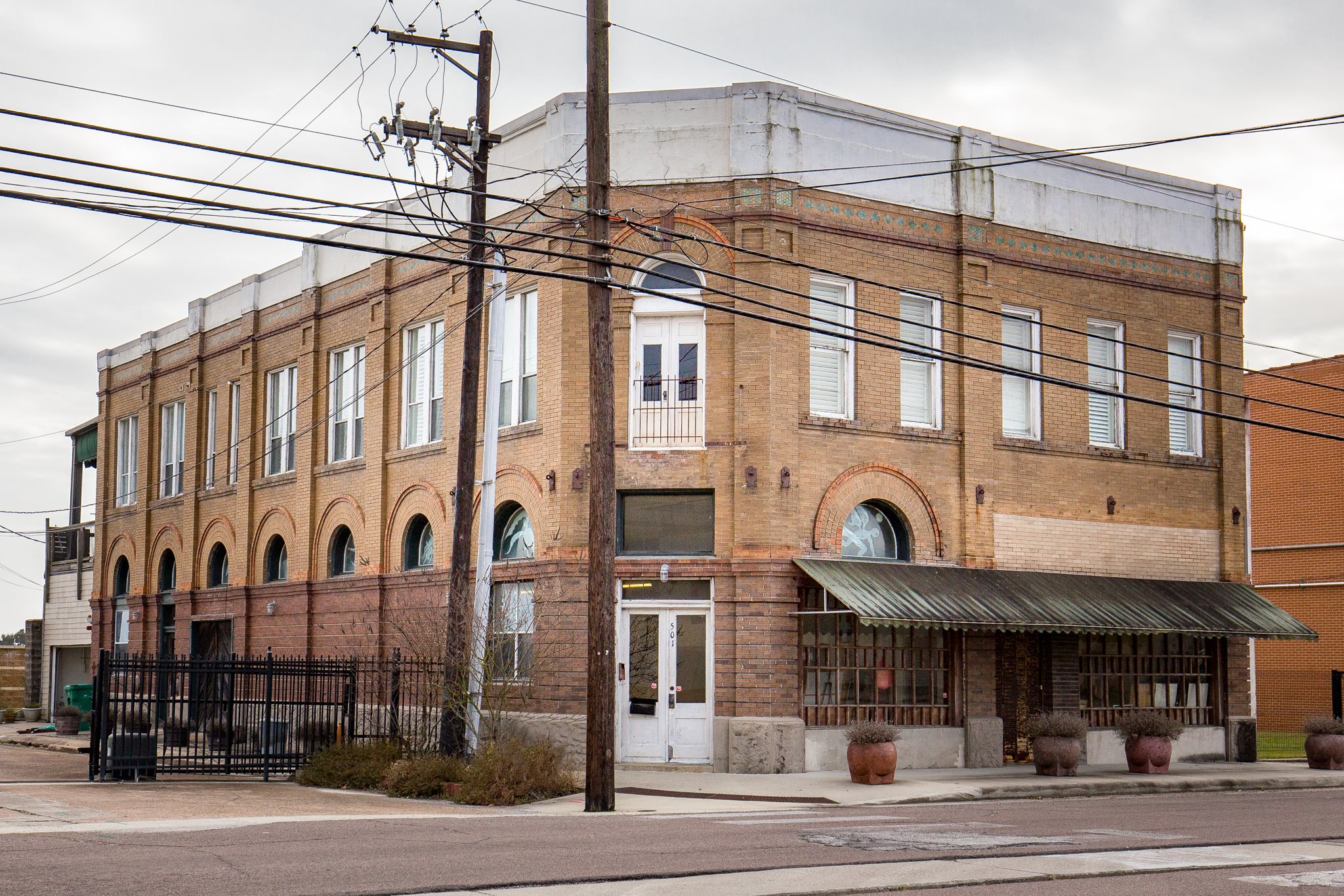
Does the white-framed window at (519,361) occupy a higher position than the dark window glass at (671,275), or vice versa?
Answer: the dark window glass at (671,275)

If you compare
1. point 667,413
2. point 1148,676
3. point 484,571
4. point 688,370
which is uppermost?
point 688,370

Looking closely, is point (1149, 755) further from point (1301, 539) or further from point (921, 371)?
point (1301, 539)

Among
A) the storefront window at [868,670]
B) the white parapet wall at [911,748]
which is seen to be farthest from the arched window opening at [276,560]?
the white parapet wall at [911,748]

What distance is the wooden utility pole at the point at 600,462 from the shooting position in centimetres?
1742

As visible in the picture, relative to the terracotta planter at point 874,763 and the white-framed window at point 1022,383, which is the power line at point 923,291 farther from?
the terracotta planter at point 874,763

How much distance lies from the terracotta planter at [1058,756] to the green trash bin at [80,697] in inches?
950

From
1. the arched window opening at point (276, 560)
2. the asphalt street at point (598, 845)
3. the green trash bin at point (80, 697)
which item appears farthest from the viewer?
the green trash bin at point (80, 697)

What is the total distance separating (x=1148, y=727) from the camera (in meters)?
23.8

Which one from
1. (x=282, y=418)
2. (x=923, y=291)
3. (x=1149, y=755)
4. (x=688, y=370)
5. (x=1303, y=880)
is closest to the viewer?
(x=1303, y=880)

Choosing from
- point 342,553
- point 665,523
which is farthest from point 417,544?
point 665,523

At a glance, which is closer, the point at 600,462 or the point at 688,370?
the point at 600,462

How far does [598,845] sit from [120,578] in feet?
106

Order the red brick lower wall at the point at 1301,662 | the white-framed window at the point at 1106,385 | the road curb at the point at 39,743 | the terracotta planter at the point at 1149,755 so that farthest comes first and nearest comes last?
the red brick lower wall at the point at 1301,662
the road curb at the point at 39,743
the white-framed window at the point at 1106,385
the terracotta planter at the point at 1149,755

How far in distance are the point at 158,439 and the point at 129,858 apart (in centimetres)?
2919
